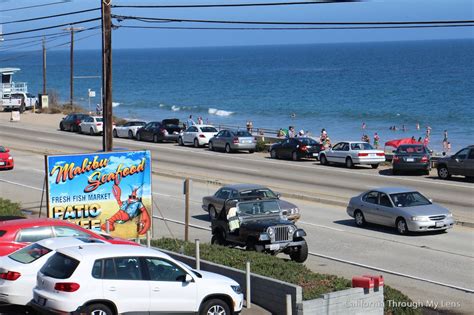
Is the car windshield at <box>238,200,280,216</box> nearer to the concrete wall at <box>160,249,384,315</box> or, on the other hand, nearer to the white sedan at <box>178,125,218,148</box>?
the concrete wall at <box>160,249,384,315</box>

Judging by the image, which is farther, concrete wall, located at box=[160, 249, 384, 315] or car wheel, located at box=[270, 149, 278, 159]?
car wheel, located at box=[270, 149, 278, 159]

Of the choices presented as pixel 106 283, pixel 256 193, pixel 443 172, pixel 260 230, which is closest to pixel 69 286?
pixel 106 283

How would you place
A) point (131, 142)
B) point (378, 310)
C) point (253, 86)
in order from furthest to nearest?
point (253, 86) → point (131, 142) → point (378, 310)

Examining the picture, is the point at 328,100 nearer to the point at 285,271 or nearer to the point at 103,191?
the point at 103,191

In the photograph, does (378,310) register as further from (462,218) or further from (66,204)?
(462,218)

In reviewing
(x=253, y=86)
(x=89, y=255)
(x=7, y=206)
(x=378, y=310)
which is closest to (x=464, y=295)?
(x=378, y=310)

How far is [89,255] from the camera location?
43.1ft

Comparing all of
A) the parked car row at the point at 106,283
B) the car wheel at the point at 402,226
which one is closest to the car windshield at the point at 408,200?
the car wheel at the point at 402,226

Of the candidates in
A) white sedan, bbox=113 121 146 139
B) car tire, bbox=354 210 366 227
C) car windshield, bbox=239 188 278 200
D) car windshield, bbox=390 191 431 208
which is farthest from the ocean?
car windshield, bbox=239 188 278 200

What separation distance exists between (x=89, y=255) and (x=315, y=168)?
102ft

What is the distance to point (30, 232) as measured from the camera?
17.7m

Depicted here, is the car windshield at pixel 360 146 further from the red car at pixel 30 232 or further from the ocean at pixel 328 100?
the ocean at pixel 328 100

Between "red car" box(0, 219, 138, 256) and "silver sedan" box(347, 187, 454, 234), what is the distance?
10624mm

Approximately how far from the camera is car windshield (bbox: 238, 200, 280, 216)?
2275cm
